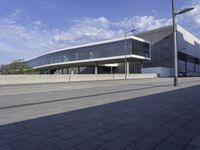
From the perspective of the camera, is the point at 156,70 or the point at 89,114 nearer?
the point at 89,114

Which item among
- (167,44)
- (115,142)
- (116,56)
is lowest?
(115,142)

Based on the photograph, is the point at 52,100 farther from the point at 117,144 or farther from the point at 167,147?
the point at 167,147

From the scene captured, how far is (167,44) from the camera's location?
80.2 m

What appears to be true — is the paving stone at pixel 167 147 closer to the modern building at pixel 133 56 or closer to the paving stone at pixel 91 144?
the paving stone at pixel 91 144

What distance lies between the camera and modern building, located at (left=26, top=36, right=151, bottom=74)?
6388 centimetres

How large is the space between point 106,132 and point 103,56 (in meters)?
64.3

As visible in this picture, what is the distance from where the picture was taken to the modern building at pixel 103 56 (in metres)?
63.9

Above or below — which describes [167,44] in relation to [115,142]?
above

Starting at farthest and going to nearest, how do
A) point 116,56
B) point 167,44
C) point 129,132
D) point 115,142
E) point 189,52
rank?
point 189,52
point 167,44
point 116,56
point 129,132
point 115,142

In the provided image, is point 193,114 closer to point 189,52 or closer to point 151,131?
point 151,131

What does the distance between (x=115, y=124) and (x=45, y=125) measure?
1695 millimetres

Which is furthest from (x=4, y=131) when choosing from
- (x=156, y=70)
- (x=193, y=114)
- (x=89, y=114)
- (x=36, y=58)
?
(x=36, y=58)

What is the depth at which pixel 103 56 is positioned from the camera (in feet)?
224

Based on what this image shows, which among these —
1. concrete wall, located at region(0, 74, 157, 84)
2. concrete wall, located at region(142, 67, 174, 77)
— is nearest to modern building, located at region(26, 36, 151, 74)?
concrete wall, located at region(142, 67, 174, 77)
